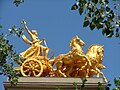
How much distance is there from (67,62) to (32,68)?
148cm

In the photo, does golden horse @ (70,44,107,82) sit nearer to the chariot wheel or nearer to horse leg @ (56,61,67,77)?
horse leg @ (56,61,67,77)

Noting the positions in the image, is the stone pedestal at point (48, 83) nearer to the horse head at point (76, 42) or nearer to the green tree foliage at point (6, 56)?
the horse head at point (76, 42)

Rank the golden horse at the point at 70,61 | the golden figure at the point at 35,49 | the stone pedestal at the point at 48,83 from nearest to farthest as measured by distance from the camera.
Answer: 1. the stone pedestal at the point at 48,83
2. the golden horse at the point at 70,61
3. the golden figure at the point at 35,49

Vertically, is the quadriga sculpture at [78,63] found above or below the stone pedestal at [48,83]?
above

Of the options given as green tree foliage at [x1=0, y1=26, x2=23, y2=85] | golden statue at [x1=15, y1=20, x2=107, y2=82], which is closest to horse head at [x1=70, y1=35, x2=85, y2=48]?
golden statue at [x1=15, y1=20, x2=107, y2=82]

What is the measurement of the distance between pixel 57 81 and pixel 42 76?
0.78 m

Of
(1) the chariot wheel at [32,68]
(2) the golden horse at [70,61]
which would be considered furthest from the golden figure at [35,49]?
(2) the golden horse at [70,61]

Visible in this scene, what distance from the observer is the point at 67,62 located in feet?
62.9

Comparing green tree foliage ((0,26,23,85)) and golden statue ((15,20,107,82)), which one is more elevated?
golden statue ((15,20,107,82))

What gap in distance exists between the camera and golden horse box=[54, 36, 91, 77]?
19031 millimetres

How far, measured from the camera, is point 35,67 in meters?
19.2

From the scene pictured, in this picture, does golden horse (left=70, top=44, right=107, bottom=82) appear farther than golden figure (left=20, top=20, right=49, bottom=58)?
No

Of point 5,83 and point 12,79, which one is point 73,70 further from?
point 12,79

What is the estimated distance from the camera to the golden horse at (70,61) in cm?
1903
